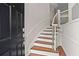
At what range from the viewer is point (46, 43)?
6.29 feet

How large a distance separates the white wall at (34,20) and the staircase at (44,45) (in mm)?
63

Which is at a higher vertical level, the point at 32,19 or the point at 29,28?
the point at 32,19

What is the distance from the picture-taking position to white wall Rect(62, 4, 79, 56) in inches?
70.1

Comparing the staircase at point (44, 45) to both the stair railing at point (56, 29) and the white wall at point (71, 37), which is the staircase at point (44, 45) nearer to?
the stair railing at point (56, 29)

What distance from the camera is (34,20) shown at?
6.15ft

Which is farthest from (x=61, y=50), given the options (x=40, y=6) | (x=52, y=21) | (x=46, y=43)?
(x=40, y=6)

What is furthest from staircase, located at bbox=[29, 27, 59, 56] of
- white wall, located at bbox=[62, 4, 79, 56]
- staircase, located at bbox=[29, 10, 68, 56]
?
white wall, located at bbox=[62, 4, 79, 56]

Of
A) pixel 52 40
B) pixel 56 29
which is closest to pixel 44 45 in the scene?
pixel 52 40

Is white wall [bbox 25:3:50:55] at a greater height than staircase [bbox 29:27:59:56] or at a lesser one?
greater

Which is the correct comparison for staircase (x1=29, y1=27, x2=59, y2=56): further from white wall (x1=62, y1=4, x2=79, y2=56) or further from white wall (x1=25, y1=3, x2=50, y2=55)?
white wall (x1=62, y1=4, x2=79, y2=56)

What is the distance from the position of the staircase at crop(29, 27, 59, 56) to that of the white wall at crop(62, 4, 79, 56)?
177 millimetres

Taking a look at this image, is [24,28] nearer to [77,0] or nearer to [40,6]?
[40,6]

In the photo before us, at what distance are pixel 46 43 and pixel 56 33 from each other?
0.63 ft

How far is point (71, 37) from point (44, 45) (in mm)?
373
